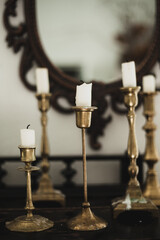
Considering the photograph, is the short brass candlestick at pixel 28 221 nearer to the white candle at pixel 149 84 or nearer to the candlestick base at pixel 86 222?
the candlestick base at pixel 86 222

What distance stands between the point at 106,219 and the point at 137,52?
67cm

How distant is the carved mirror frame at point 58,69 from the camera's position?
4.40 ft

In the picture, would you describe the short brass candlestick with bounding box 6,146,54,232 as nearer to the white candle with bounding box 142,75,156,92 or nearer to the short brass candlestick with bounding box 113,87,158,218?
the short brass candlestick with bounding box 113,87,158,218

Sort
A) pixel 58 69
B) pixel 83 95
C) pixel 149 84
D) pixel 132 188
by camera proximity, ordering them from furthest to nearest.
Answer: pixel 58 69, pixel 149 84, pixel 132 188, pixel 83 95

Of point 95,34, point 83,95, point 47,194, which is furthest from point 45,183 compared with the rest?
point 95,34

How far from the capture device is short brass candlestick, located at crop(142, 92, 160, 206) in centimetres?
111

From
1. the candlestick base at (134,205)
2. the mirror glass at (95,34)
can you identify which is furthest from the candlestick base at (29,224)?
the mirror glass at (95,34)

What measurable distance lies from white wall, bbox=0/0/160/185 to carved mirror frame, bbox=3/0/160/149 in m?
0.03

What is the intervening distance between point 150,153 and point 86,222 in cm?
37

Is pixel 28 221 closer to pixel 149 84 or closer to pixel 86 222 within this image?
pixel 86 222

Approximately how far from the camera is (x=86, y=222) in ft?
2.87

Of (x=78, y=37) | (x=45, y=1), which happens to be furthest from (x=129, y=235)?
(x=45, y=1)

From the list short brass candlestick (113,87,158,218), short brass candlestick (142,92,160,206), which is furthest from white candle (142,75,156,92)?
short brass candlestick (113,87,158,218)

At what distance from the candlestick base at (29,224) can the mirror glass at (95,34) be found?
62 centimetres
